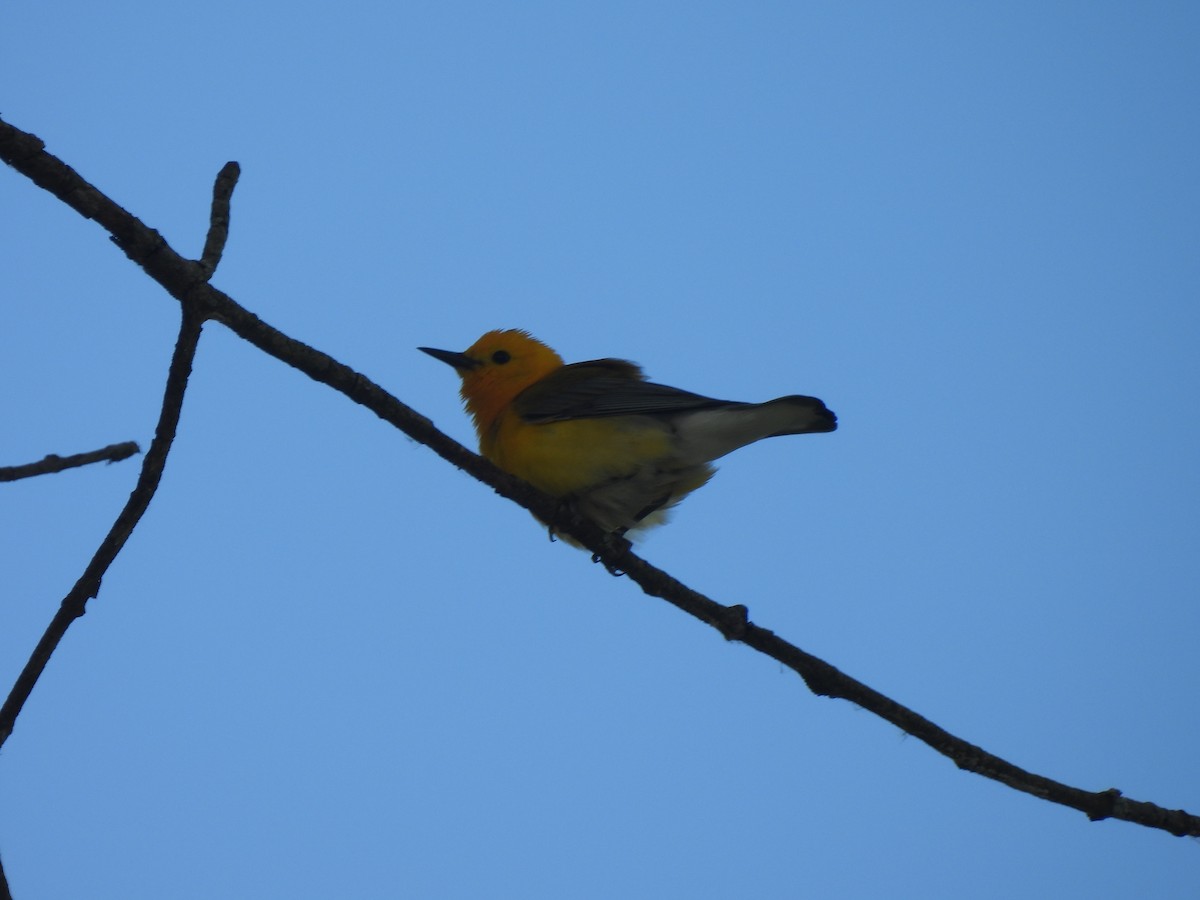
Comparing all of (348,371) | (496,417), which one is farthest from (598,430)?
(348,371)

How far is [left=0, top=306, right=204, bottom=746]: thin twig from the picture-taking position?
2.87 m

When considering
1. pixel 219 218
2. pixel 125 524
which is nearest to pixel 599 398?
pixel 219 218

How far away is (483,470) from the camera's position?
3680 millimetres

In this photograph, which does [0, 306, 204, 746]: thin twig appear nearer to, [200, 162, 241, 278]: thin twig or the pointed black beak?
[200, 162, 241, 278]: thin twig

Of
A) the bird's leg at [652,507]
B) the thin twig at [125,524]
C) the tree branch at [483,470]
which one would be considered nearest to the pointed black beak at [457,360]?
the bird's leg at [652,507]

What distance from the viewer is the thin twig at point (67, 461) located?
3.32 m

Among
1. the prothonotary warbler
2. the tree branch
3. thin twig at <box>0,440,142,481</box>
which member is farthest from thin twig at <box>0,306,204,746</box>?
the prothonotary warbler

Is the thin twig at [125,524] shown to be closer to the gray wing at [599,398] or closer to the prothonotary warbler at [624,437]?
the prothonotary warbler at [624,437]

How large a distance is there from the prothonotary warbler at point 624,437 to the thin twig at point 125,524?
266 centimetres

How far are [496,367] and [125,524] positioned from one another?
13.3ft

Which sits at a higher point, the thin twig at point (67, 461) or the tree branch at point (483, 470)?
the tree branch at point (483, 470)

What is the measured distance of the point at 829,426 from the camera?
17.5 feet

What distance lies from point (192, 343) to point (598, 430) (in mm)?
2879

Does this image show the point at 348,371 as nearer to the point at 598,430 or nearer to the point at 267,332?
the point at 267,332
